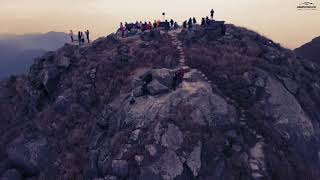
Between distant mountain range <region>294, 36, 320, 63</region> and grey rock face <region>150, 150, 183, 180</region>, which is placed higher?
grey rock face <region>150, 150, 183, 180</region>

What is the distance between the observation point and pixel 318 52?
110938 millimetres

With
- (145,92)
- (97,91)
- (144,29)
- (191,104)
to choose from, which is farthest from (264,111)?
(144,29)

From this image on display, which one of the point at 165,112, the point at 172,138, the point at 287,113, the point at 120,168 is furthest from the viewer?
the point at 287,113

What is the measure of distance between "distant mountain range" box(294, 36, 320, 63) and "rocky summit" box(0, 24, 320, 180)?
53.7 meters

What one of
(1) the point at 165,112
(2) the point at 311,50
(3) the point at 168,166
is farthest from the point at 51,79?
(2) the point at 311,50

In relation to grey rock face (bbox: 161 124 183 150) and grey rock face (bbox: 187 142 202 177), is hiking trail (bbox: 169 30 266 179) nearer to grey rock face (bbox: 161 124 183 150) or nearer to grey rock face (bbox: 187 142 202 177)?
grey rock face (bbox: 187 142 202 177)

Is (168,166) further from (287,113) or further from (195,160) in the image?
(287,113)

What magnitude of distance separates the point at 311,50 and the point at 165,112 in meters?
84.6

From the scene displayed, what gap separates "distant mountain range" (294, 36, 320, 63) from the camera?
10926 cm

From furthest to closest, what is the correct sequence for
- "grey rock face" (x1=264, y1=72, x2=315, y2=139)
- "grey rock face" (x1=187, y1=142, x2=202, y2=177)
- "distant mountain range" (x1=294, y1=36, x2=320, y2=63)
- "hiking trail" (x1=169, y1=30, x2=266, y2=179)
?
"distant mountain range" (x1=294, y1=36, x2=320, y2=63)
"grey rock face" (x1=264, y1=72, x2=315, y2=139)
"hiking trail" (x1=169, y1=30, x2=266, y2=179)
"grey rock face" (x1=187, y1=142, x2=202, y2=177)

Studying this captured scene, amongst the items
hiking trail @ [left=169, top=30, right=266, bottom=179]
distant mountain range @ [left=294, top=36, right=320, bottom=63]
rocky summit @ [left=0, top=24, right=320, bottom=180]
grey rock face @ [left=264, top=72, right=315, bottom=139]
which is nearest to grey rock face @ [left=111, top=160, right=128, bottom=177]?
rocky summit @ [left=0, top=24, right=320, bottom=180]

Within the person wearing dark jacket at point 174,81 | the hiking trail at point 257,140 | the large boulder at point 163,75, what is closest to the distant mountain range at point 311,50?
the hiking trail at point 257,140

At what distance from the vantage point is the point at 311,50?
11344cm

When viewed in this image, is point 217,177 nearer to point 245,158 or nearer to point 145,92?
point 245,158
